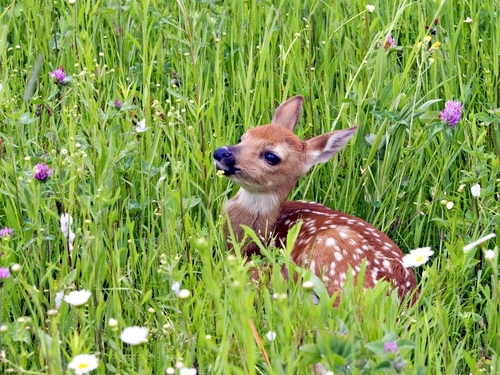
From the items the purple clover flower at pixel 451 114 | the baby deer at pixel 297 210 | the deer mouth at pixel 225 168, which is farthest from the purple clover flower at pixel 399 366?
the purple clover flower at pixel 451 114

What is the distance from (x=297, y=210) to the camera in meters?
4.82

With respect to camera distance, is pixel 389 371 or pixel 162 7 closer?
pixel 389 371

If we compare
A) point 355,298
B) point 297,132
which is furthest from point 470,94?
point 355,298

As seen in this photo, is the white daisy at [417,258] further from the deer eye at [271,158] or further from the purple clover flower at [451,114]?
the deer eye at [271,158]

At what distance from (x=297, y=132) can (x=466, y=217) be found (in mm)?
1288

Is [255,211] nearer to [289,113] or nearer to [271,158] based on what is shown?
[271,158]

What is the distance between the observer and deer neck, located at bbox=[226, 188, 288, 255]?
16.2 feet

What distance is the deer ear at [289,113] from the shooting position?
4.91m

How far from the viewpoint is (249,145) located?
4715 mm

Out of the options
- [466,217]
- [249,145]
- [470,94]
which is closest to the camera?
[466,217]

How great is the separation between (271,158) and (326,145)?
0.31 metres

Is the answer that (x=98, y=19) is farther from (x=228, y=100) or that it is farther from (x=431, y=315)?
(x=431, y=315)

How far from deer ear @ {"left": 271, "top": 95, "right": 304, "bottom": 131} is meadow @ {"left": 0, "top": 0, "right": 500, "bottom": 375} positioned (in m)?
0.15

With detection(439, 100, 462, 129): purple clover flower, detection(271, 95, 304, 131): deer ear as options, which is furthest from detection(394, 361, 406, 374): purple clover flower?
detection(271, 95, 304, 131): deer ear
